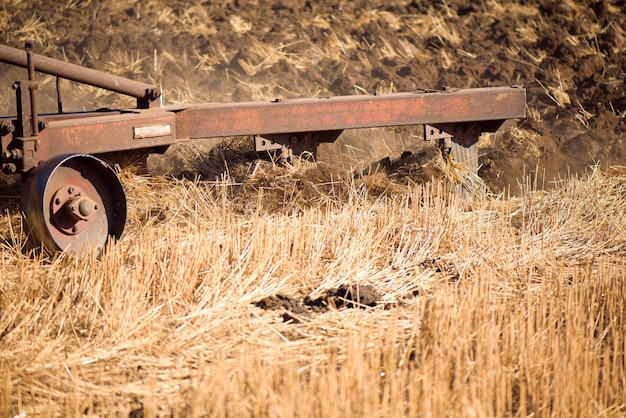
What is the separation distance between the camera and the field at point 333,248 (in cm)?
333

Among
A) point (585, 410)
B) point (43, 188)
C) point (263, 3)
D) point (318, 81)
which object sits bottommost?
point (585, 410)

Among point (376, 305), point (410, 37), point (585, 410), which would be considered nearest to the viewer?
point (585, 410)

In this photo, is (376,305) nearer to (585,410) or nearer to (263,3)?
(585,410)

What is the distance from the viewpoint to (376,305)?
4.34m

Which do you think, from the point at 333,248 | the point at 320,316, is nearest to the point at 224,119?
the point at 333,248

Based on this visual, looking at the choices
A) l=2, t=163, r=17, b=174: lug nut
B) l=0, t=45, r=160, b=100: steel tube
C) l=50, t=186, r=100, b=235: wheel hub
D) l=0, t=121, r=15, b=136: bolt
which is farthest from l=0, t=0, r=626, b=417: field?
l=0, t=45, r=160, b=100: steel tube

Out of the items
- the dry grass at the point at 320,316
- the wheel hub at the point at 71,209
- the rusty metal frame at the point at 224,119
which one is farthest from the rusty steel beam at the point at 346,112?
the wheel hub at the point at 71,209

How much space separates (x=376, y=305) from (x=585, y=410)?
1.35 m

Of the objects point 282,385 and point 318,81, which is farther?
point 318,81

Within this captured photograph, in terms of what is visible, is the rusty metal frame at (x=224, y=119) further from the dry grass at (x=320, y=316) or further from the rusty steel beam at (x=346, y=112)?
the dry grass at (x=320, y=316)

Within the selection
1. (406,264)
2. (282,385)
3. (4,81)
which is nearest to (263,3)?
(4,81)

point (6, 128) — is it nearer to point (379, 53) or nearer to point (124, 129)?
point (124, 129)

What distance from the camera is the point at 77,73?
204 inches

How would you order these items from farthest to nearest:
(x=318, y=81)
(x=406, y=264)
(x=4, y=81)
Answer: (x=318, y=81) → (x=4, y=81) → (x=406, y=264)
